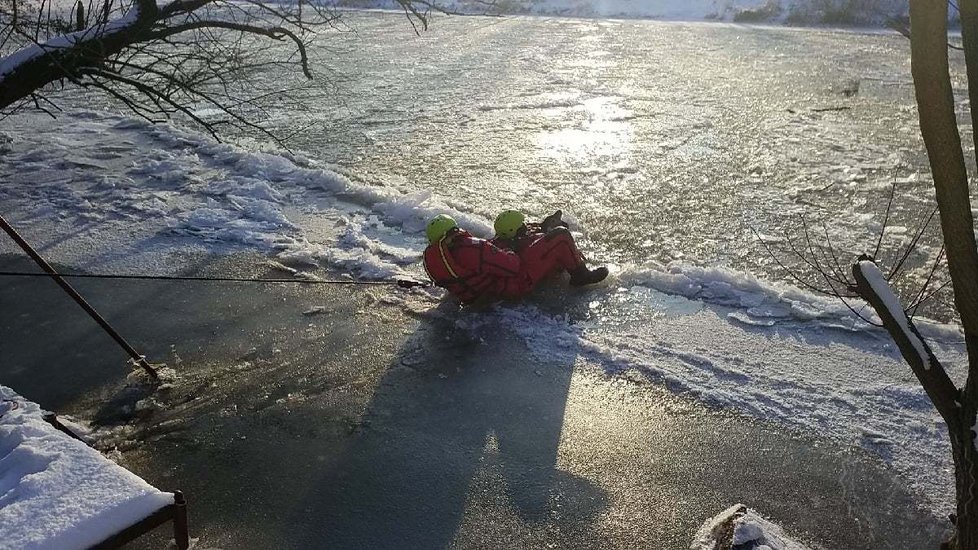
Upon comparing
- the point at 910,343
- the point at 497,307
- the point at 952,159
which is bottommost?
the point at 497,307

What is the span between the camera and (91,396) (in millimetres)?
4523

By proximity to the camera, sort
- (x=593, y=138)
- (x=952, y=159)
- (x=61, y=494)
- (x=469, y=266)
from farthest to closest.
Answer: (x=593, y=138), (x=469, y=266), (x=61, y=494), (x=952, y=159)

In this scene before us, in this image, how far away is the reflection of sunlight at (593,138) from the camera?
29.6 feet

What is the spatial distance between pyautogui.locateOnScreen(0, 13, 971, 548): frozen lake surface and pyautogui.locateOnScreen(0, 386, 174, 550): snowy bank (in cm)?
254

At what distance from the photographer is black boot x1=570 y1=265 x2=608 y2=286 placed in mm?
5645

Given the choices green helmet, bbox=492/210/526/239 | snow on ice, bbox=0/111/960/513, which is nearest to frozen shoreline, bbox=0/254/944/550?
snow on ice, bbox=0/111/960/513

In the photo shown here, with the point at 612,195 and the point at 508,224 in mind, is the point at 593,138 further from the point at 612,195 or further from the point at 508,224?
the point at 508,224

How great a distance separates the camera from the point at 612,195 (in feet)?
25.1

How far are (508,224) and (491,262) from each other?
0.50 metres

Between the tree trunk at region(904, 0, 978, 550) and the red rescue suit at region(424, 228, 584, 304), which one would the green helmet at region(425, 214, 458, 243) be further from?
the tree trunk at region(904, 0, 978, 550)

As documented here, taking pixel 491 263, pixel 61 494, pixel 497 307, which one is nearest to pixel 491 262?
pixel 491 263

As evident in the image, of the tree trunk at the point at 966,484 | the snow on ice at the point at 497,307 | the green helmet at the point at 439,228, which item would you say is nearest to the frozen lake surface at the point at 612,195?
the snow on ice at the point at 497,307

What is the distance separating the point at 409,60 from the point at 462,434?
463 inches

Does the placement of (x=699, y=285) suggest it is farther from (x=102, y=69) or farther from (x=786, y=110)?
(x=786, y=110)
